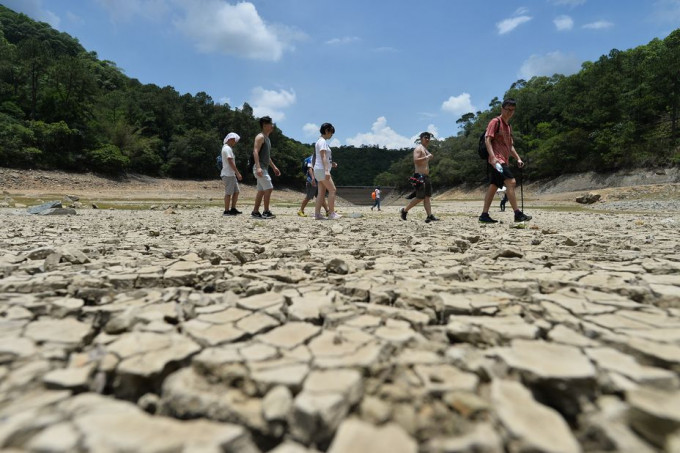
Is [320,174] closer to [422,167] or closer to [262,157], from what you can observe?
[262,157]

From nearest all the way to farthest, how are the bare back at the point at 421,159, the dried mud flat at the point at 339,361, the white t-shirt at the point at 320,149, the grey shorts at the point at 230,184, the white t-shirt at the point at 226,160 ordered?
the dried mud flat at the point at 339,361
the bare back at the point at 421,159
the white t-shirt at the point at 320,149
the white t-shirt at the point at 226,160
the grey shorts at the point at 230,184

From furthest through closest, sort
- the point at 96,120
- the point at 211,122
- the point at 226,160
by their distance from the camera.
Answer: the point at 211,122 < the point at 96,120 < the point at 226,160

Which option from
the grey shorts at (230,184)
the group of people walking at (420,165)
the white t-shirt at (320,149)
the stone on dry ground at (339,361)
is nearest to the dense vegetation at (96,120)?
the grey shorts at (230,184)

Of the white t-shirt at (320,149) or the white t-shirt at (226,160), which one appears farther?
the white t-shirt at (226,160)

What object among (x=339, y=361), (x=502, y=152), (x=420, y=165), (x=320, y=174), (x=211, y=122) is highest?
(x=211, y=122)

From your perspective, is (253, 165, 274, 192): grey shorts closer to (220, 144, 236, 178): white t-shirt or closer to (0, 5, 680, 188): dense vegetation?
(220, 144, 236, 178): white t-shirt

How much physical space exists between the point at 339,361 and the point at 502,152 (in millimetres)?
5483

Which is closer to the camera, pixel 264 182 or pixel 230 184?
pixel 264 182

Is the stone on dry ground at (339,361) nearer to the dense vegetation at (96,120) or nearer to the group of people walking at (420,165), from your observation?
the group of people walking at (420,165)

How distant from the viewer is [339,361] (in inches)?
41.7

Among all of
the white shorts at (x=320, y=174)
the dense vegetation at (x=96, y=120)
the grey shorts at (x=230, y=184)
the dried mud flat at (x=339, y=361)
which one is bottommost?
the dried mud flat at (x=339, y=361)

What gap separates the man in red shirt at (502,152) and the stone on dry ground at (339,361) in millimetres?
3349

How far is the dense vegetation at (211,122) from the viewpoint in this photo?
30828 millimetres

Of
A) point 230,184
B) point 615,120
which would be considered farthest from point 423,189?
point 615,120
